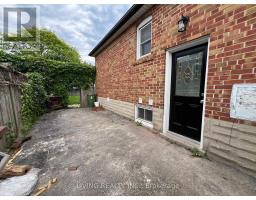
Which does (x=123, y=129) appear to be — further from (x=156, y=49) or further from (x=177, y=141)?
(x=156, y=49)

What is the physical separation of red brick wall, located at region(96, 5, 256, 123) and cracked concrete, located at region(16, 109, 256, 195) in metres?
0.99

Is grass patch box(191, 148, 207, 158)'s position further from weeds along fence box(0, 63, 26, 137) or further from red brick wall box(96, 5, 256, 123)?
weeds along fence box(0, 63, 26, 137)

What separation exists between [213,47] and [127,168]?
259 cm

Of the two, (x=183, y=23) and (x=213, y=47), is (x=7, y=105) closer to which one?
(x=183, y=23)

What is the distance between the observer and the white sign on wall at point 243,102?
81.7 inches

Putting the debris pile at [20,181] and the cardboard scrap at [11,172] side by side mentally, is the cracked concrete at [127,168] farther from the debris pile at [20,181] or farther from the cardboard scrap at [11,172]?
the cardboard scrap at [11,172]

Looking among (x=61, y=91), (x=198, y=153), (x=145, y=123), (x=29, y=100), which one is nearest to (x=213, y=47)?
(x=198, y=153)

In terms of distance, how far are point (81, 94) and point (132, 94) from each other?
6.12 metres

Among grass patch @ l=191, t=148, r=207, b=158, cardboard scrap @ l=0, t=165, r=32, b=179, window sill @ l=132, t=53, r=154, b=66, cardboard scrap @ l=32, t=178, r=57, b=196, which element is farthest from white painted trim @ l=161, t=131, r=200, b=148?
cardboard scrap @ l=0, t=165, r=32, b=179

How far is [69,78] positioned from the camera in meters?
9.98

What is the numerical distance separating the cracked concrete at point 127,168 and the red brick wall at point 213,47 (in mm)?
986

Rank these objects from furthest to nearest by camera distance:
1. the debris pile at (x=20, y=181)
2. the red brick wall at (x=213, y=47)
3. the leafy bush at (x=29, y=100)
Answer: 1. the leafy bush at (x=29, y=100)
2. the red brick wall at (x=213, y=47)
3. the debris pile at (x=20, y=181)

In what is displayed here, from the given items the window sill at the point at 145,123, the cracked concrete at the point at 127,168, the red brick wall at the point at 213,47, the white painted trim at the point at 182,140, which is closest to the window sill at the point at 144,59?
the red brick wall at the point at 213,47

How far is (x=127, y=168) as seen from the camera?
232cm
